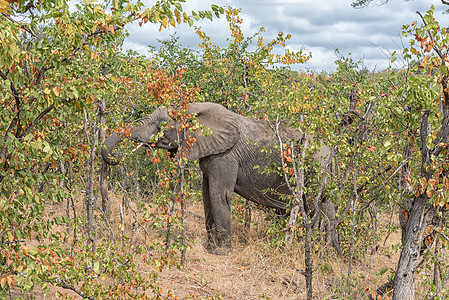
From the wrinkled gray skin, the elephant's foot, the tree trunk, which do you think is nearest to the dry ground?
the elephant's foot

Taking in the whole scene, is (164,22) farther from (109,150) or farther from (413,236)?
(109,150)

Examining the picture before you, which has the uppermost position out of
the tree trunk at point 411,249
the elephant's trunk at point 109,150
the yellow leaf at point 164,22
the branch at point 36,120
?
the yellow leaf at point 164,22

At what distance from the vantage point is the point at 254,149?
9242 millimetres

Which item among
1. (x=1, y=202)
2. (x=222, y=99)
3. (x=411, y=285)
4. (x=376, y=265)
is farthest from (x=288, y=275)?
(x=222, y=99)

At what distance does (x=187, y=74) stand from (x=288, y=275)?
638cm

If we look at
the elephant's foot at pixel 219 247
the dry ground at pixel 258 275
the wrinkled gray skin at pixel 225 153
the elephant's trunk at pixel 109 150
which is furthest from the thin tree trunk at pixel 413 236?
the elephant's trunk at pixel 109 150

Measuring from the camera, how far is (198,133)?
8.77m

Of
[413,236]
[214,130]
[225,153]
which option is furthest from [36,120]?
[225,153]

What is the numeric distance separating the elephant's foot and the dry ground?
12cm

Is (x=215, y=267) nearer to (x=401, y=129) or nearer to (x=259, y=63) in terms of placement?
(x=401, y=129)

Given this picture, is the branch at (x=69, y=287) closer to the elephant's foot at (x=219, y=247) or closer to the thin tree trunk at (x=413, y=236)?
the thin tree trunk at (x=413, y=236)

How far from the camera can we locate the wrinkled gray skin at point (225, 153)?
890 centimetres

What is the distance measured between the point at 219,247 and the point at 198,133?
2112mm

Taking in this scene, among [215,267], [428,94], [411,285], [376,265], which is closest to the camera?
[428,94]
